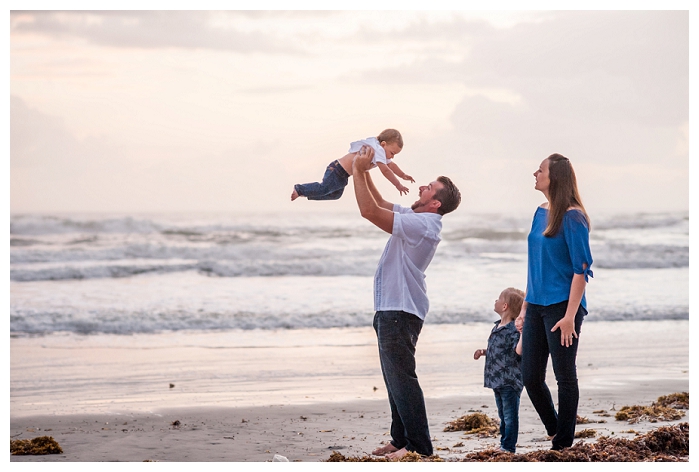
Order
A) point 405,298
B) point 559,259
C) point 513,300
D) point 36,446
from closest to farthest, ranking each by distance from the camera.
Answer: point 559,259 → point 405,298 → point 513,300 → point 36,446

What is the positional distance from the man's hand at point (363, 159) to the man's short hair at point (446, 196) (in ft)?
1.24

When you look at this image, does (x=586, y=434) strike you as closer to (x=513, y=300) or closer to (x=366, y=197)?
(x=513, y=300)

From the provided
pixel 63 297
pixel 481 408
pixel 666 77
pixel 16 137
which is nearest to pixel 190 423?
pixel 481 408

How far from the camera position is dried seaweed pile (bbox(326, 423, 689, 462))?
3.93 metres

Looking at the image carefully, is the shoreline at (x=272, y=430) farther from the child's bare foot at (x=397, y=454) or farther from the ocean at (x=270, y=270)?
the ocean at (x=270, y=270)

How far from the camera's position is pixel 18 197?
781 inches

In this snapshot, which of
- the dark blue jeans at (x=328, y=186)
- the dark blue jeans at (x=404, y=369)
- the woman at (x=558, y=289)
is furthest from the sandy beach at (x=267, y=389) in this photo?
the dark blue jeans at (x=328, y=186)

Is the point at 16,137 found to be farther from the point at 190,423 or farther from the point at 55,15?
the point at 190,423

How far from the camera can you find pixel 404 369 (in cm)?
389

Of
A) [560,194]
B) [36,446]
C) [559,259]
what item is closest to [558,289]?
[559,259]

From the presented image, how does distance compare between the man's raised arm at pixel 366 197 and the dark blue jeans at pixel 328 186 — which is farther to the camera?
the dark blue jeans at pixel 328 186

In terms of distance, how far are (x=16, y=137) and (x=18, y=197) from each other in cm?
200

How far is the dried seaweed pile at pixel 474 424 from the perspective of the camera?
5.35m

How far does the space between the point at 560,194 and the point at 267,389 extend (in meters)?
3.98
